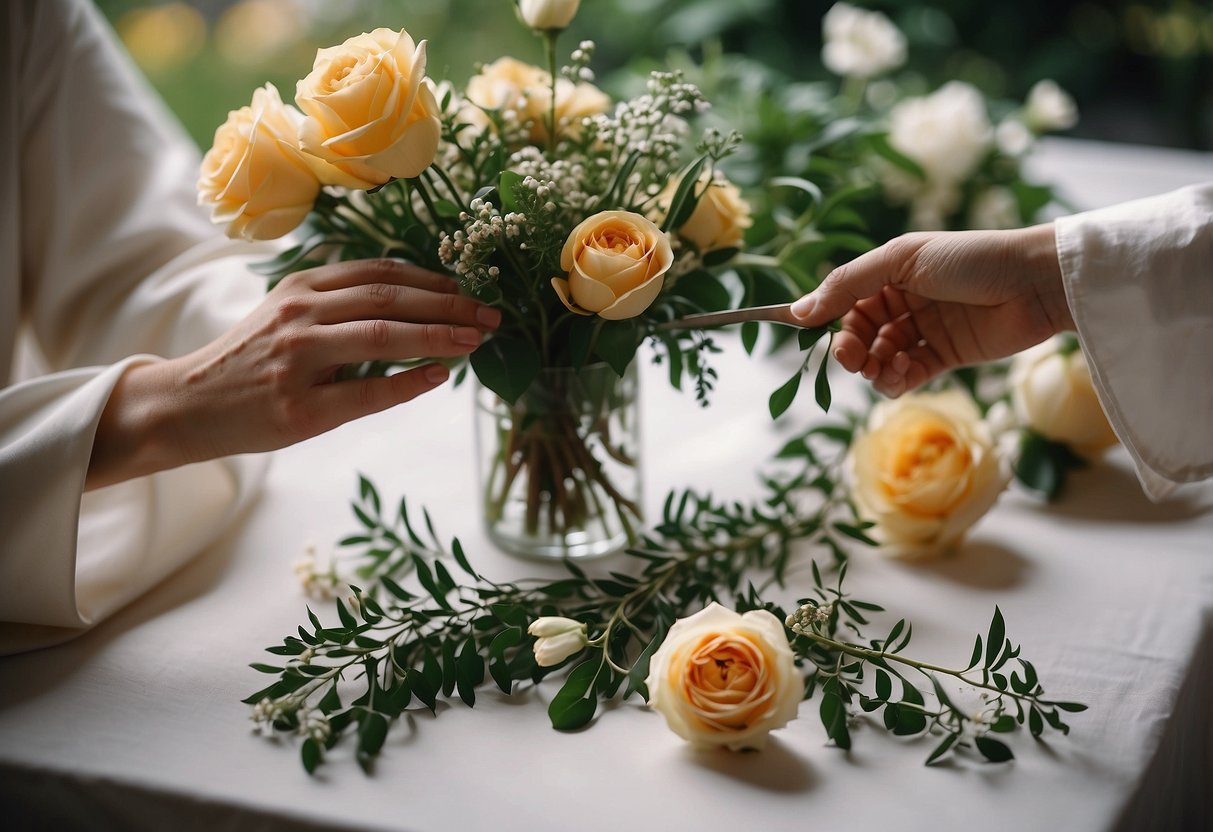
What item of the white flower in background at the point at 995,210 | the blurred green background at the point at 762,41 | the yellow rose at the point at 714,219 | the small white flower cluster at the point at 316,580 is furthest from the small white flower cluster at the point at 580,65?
the blurred green background at the point at 762,41

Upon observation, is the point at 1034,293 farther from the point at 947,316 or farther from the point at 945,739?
the point at 945,739

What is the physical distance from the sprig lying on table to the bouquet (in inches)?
3.7

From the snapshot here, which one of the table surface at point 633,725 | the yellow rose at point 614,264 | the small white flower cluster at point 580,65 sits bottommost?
the table surface at point 633,725

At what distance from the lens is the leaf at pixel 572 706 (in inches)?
30.0

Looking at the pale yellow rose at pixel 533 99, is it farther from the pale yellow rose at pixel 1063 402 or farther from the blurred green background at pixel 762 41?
the blurred green background at pixel 762 41

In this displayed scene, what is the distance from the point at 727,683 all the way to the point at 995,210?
3.11ft

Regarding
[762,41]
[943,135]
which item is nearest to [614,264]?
[943,135]

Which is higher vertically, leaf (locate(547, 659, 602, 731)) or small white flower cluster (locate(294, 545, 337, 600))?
leaf (locate(547, 659, 602, 731))

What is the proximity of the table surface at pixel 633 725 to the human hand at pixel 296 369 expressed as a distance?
0.53 ft

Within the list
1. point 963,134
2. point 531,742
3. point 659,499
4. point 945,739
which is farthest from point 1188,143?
point 531,742

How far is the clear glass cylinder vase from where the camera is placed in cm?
92

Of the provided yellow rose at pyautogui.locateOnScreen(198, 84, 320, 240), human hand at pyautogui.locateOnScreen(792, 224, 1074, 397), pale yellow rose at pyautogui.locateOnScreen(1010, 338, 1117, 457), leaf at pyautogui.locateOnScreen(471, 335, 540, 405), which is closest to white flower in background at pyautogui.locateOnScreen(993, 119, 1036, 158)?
pale yellow rose at pyautogui.locateOnScreen(1010, 338, 1117, 457)

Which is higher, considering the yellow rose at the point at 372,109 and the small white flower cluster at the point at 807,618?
the yellow rose at the point at 372,109

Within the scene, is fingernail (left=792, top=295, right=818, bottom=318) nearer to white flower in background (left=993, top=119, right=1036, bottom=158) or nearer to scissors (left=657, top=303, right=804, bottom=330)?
scissors (left=657, top=303, right=804, bottom=330)
